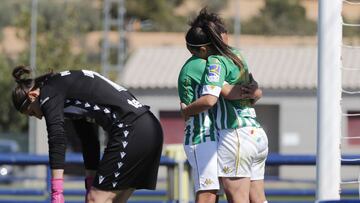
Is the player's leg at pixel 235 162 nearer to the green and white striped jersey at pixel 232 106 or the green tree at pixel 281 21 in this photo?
the green and white striped jersey at pixel 232 106

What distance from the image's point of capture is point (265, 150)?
7.48 metres

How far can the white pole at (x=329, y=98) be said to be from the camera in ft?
24.6

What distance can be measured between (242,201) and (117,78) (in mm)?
33775

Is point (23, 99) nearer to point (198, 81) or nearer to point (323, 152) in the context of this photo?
point (198, 81)

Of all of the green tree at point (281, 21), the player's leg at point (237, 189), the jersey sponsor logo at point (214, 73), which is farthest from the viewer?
the green tree at point (281, 21)

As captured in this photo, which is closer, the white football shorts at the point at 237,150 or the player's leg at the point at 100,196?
the player's leg at the point at 100,196

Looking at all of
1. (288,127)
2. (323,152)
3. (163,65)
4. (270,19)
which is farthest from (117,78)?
(323,152)

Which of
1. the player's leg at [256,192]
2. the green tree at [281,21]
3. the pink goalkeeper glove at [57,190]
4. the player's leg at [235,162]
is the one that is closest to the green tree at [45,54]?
the green tree at [281,21]

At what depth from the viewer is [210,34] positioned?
24.0 ft

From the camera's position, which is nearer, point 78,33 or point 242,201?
point 242,201

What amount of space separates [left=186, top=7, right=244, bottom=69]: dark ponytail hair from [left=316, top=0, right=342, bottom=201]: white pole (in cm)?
65

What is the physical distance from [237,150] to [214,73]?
1.92 feet

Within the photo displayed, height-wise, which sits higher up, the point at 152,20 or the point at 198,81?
the point at 152,20

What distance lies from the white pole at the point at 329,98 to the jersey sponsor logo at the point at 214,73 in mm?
860
